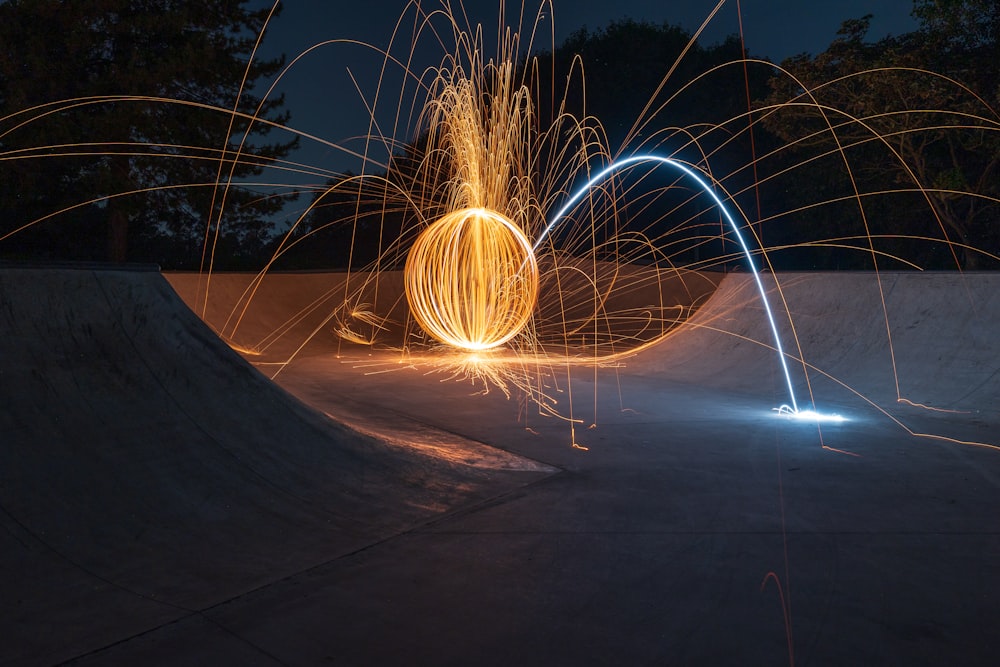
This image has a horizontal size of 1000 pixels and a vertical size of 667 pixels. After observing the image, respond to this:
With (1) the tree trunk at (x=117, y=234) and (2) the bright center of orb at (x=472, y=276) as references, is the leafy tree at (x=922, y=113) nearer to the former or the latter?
(2) the bright center of orb at (x=472, y=276)

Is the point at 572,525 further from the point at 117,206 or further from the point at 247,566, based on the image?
the point at 117,206

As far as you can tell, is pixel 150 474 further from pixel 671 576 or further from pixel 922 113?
pixel 922 113

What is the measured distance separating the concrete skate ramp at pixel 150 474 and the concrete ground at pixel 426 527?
0.05 ft

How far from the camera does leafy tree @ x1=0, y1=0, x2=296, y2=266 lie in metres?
18.3

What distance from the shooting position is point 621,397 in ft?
30.0

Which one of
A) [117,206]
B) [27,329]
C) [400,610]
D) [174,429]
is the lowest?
[400,610]

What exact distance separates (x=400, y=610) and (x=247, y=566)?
2.79 ft

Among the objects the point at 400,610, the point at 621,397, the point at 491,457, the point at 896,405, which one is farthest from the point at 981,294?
the point at 400,610

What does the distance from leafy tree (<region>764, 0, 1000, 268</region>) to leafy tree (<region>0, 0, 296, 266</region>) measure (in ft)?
45.2

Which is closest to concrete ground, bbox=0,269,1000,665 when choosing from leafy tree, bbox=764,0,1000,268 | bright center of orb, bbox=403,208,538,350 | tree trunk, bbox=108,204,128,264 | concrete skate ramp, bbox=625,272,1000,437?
concrete skate ramp, bbox=625,272,1000,437

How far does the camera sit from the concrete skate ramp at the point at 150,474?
323 cm

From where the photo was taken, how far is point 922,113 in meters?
17.5

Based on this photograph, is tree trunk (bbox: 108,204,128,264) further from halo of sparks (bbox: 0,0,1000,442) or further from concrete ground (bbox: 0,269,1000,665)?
concrete ground (bbox: 0,269,1000,665)

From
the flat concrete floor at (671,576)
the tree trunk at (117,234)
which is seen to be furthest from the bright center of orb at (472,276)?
the tree trunk at (117,234)
